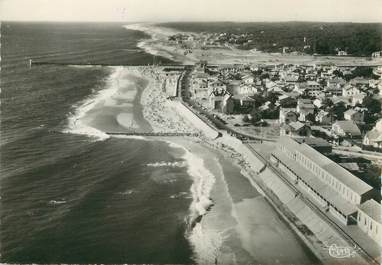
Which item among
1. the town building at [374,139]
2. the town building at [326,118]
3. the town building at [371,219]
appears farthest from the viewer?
the town building at [326,118]

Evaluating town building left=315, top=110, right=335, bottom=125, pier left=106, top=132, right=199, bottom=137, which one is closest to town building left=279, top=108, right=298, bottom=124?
town building left=315, top=110, right=335, bottom=125

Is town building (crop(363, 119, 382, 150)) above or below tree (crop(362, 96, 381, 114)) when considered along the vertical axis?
below

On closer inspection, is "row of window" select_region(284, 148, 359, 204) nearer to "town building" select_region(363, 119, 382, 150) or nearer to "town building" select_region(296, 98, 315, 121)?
"town building" select_region(363, 119, 382, 150)

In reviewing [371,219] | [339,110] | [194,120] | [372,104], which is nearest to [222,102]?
[194,120]

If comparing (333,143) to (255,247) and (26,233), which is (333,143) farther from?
(26,233)

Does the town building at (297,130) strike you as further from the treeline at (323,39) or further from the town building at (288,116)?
the treeline at (323,39)

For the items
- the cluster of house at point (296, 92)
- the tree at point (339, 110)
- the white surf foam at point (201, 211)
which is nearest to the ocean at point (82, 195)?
the white surf foam at point (201, 211)

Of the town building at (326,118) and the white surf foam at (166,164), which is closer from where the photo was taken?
the white surf foam at (166,164)

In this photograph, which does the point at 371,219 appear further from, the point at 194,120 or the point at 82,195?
the point at 194,120
